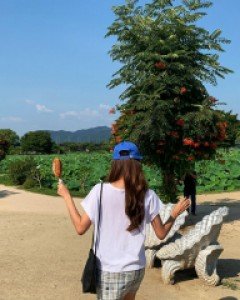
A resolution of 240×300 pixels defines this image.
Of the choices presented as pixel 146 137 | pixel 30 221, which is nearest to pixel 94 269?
pixel 146 137

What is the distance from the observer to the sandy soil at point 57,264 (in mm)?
5953

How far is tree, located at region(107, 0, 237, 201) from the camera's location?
9.06 meters

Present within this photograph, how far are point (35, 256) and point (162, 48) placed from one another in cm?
432

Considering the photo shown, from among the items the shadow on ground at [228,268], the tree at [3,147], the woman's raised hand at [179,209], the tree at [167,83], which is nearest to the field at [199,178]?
the tree at [3,147]

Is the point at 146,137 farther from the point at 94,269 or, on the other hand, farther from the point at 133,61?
the point at 94,269

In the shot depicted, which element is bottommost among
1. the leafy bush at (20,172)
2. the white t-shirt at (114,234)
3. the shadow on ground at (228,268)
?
the shadow on ground at (228,268)

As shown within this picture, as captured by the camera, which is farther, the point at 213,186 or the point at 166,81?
the point at 213,186

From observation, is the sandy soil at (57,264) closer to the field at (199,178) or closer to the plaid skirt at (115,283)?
the plaid skirt at (115,283)

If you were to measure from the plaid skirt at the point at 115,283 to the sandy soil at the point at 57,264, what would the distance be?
2651 mm

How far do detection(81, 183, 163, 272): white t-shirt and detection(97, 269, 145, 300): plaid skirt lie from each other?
4 centimetres

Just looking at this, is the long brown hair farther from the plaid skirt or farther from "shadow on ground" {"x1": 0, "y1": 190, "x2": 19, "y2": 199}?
"shadow on ground" {"x1": 0, "y1": 190, "x2": 19, "y2": 199}

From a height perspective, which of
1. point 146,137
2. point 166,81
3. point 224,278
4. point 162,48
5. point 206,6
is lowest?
point 224,278

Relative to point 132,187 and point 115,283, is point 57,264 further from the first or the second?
point 132,187

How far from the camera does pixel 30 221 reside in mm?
11328
